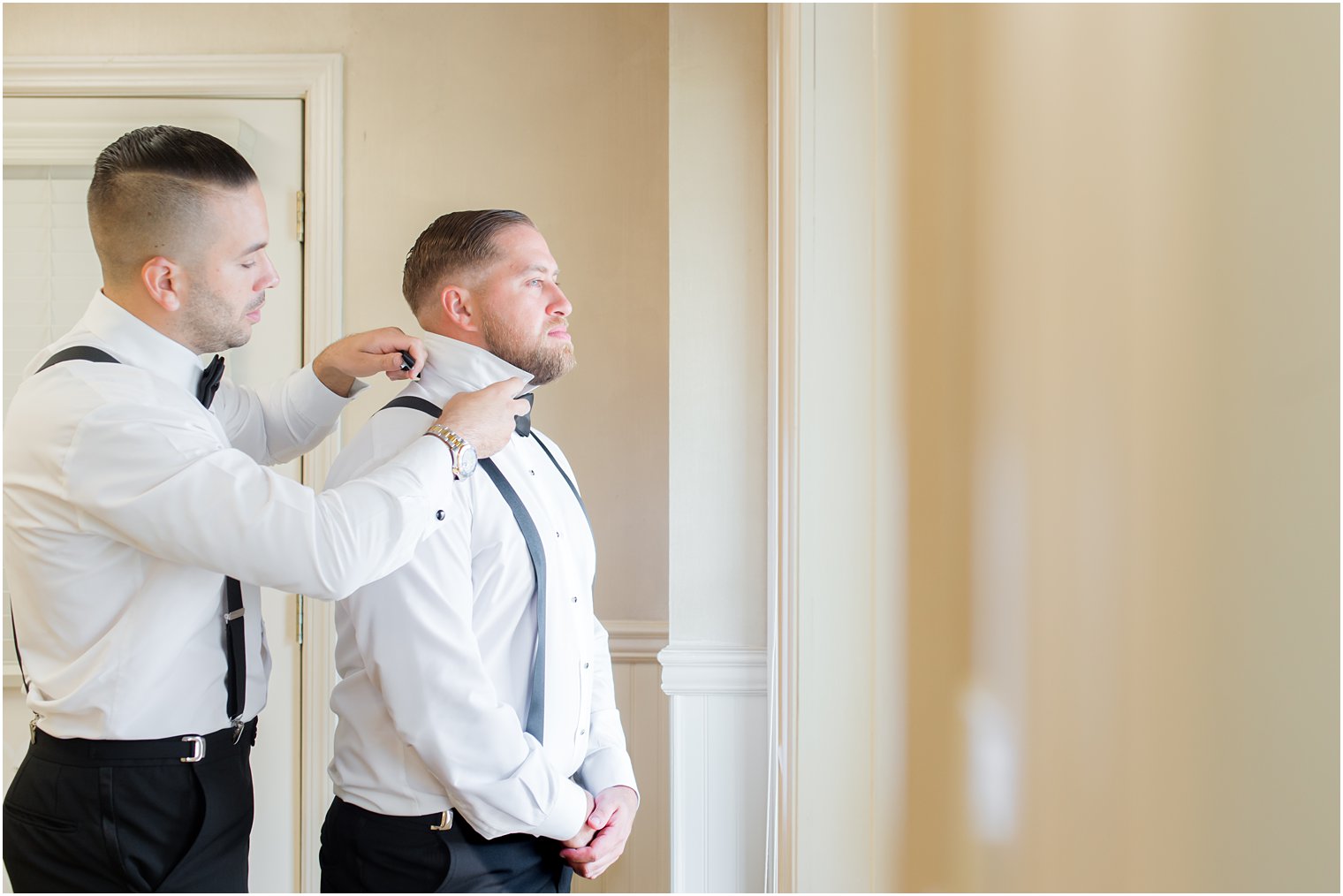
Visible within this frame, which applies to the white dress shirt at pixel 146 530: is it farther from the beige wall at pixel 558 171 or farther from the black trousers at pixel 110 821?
the beige wall at pixel 558 171

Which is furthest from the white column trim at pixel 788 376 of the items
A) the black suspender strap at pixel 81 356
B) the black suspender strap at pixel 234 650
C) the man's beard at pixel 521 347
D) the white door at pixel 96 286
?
the white door at pixel 96 286

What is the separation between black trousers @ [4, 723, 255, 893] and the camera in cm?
105

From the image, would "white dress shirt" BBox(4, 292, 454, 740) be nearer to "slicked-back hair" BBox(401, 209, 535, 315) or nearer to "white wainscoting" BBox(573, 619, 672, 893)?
"slicked-back hair" BBox(401, 209, 535, 315)

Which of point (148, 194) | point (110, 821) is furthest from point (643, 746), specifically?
point (148, 194)

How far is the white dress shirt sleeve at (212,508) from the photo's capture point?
0.97 m

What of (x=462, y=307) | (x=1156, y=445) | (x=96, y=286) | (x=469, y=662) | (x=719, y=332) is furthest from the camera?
(x=96, y=286)

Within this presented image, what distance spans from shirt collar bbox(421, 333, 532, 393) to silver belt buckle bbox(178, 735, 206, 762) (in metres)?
0.51

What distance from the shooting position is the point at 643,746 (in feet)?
7.32

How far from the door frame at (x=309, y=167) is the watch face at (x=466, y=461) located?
125 centimetres

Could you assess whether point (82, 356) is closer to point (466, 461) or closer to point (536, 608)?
point (466, 461)

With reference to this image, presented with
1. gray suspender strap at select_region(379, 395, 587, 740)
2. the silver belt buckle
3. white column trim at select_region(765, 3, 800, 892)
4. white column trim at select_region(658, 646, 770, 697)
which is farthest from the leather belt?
white column trim at select_region(658, 646, 770, 697)

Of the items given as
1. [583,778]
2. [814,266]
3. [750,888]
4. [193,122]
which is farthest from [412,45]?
[750,888]

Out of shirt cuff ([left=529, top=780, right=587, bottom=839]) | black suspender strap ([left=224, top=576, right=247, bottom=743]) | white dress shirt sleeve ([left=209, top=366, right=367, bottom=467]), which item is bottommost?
shirt cuff ([left=529, top=780, right=587, bottom=839])

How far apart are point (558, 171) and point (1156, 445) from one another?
218 centimetres
